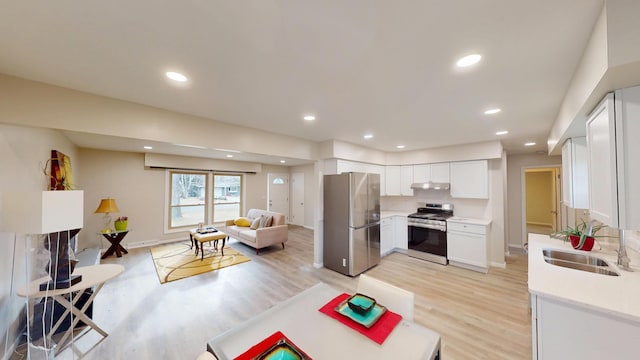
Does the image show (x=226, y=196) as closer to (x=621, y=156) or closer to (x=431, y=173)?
(x=431, y=173)

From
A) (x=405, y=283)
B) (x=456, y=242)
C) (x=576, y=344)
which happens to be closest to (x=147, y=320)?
(x=405, y=283)

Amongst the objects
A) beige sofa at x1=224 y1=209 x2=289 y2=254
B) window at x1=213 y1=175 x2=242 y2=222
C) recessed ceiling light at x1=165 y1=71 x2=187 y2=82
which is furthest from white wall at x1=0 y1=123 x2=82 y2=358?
window at x1=213 y1=175 x2=242 y2=222

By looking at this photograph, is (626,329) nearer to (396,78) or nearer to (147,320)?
(396,78)

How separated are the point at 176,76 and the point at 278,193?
6.17 metres

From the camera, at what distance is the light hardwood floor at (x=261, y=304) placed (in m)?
2.06

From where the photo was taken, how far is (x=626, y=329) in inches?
44.6

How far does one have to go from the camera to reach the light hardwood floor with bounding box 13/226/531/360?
81.3 inches

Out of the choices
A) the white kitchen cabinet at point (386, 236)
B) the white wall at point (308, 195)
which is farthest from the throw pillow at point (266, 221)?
the white kitchen cabinet at point (386, 236)

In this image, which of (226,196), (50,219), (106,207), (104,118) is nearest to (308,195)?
(226,196)

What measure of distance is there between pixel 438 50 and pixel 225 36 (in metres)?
1.34

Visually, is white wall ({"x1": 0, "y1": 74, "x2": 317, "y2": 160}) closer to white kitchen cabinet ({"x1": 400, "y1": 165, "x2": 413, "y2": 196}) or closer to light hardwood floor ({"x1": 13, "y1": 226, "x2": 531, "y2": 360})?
light hardwood floor ({"x1": 13, "y1": 226, "x2": 531, "y2": 360})

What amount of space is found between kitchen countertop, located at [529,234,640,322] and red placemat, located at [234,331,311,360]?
5.24ft

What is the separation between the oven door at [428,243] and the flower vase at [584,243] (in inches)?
78.5

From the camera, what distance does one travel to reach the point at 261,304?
2791mm
